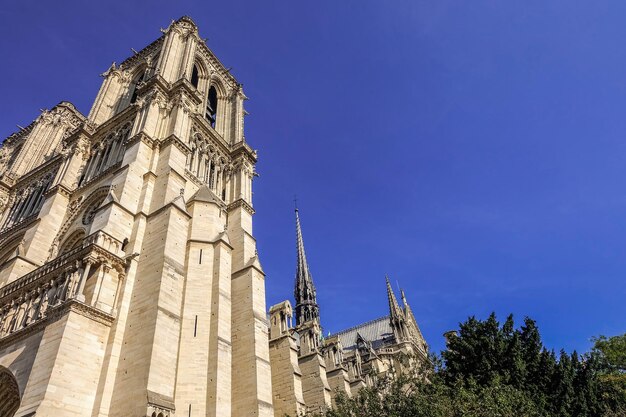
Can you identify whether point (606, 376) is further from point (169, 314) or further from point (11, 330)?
point (11, 330)

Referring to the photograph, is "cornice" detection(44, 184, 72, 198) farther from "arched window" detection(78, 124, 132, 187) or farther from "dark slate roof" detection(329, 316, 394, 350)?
"dark slate roof" detection(329, 316, 394, 350)

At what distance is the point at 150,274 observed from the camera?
16641 mm

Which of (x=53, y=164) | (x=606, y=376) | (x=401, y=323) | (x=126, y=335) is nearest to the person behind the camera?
(x=126, y=335)

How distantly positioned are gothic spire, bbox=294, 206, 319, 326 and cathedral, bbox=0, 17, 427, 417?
16.9m

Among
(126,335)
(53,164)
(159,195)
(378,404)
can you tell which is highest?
(53,164)

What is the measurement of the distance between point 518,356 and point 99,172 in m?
23.9

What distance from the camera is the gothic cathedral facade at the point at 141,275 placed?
1358cm

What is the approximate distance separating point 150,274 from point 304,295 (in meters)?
38.7

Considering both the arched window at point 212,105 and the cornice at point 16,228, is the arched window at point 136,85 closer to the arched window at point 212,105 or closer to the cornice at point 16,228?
the arched window at point 212,105

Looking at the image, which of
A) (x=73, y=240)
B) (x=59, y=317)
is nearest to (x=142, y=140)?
(x=73, y=240)

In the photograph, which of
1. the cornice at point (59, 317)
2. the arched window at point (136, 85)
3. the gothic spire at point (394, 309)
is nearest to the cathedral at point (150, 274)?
the cornice at point (59, 317)

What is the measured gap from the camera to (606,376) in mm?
22688

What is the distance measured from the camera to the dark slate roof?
50656 millimetres

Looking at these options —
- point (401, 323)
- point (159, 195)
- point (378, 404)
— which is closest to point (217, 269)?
point (159, 195)
